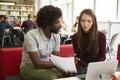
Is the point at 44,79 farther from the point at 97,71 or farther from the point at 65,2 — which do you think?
the point at 65,2

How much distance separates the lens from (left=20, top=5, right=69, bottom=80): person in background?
2.16m

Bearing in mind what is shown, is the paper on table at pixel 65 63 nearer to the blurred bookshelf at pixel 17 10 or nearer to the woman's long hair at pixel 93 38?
the woman's long hair at pixel 93 38

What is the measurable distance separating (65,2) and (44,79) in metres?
7.46

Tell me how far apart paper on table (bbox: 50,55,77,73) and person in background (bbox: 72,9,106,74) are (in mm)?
437

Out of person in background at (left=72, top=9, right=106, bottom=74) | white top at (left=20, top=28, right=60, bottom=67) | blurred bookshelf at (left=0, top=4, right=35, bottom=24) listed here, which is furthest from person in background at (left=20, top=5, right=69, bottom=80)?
blurred bookshelf at (left=0, top=4, right=35, bottom=24)

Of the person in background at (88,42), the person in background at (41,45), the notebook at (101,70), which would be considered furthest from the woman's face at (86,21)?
the notebook at (101,70)

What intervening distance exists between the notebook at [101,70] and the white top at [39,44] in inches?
33.4

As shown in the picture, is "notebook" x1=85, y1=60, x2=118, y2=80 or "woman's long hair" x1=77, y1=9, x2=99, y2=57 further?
"woman's long hair" x1=77, y1=9, x2=99, y2=57

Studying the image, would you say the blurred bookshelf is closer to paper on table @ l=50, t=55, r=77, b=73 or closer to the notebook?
paper on table @ l=50, t=55, r=77, b=73

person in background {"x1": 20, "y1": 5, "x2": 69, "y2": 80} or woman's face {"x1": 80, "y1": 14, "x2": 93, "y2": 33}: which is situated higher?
woman's face {"x1": 80, "y1": 14, "x2": 93, "y2": 33}

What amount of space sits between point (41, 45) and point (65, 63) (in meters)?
0.51

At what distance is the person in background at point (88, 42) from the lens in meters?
2.37

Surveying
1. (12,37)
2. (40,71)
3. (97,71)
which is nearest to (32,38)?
(40,71)

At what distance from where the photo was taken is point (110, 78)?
1.62 m
